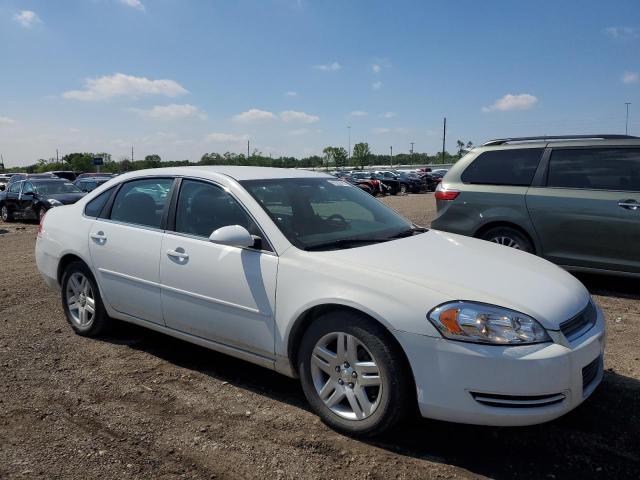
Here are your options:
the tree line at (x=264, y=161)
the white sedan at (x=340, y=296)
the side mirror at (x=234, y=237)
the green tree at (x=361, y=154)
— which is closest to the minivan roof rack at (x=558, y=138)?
the white sedan at (x=340, y=296)

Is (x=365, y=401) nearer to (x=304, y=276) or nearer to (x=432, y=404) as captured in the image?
(x=432, y=404)

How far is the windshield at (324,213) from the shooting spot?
3625 mm

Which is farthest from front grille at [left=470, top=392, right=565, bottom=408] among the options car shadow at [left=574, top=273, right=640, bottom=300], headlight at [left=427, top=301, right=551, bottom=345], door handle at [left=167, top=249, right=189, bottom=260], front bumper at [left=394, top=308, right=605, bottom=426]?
car shadow at [left=574, top=273, right=640, bottom=300]

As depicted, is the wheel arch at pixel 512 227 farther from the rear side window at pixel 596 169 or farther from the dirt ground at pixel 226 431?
the dirt ground at pixel 226 431

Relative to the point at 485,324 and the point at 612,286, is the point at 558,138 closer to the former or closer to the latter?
the point at 612,286

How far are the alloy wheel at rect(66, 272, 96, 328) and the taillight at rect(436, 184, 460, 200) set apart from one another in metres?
4.48

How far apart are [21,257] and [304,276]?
324 inches

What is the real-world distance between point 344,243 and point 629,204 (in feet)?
13.0

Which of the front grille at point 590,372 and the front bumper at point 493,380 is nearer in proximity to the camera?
the front bumper at point 493,380

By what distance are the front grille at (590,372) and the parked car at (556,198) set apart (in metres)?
3.34

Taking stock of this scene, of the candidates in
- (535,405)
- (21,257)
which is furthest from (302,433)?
(21,257)

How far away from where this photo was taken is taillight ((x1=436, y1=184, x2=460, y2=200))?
279 inches

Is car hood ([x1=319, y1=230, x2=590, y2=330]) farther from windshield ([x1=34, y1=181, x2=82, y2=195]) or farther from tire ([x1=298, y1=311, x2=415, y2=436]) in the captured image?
windshield ([x1=34, y1=181, x2=82, y2=195])

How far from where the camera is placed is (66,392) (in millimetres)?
3785
